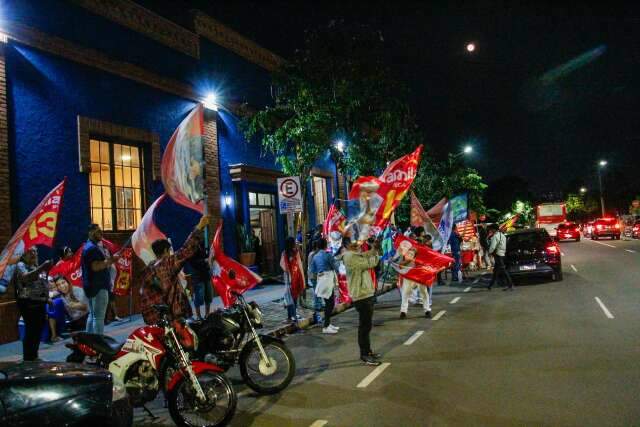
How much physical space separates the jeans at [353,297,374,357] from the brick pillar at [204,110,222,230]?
8.93 m

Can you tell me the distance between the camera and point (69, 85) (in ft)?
39.3

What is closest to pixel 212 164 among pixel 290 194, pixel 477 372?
pixel 290 194

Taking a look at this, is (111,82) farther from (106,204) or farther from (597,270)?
(597,270)

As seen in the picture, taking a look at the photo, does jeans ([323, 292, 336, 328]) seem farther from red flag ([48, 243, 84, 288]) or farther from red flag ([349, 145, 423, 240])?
red flag ([48, 243, 84, 288])

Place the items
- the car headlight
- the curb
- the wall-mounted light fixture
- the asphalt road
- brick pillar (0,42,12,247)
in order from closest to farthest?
1. the car headlight
2. the asphalt road
3. brick pillar (0,42,12,247)
4. the curb
5. the wall-mounted light fixture

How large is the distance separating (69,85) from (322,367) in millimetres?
8463

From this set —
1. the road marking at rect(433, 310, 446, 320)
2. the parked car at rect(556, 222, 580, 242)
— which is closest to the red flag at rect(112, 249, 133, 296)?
the road marking at rect(433, 310, 446, 320)

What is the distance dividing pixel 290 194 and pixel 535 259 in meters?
7.87

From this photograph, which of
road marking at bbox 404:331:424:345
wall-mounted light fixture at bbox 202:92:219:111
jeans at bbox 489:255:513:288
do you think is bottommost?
road marking at bbox 404:331:424:345

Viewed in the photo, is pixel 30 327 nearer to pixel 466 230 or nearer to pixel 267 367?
pixel 267 367

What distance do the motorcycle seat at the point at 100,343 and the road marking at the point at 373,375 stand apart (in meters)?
2.78

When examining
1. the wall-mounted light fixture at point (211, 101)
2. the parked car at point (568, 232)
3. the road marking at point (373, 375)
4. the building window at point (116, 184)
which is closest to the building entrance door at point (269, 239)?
the wall-mounted light fixture at point (211, 101)

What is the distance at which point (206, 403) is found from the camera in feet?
17.6

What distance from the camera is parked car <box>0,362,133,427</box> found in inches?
131
